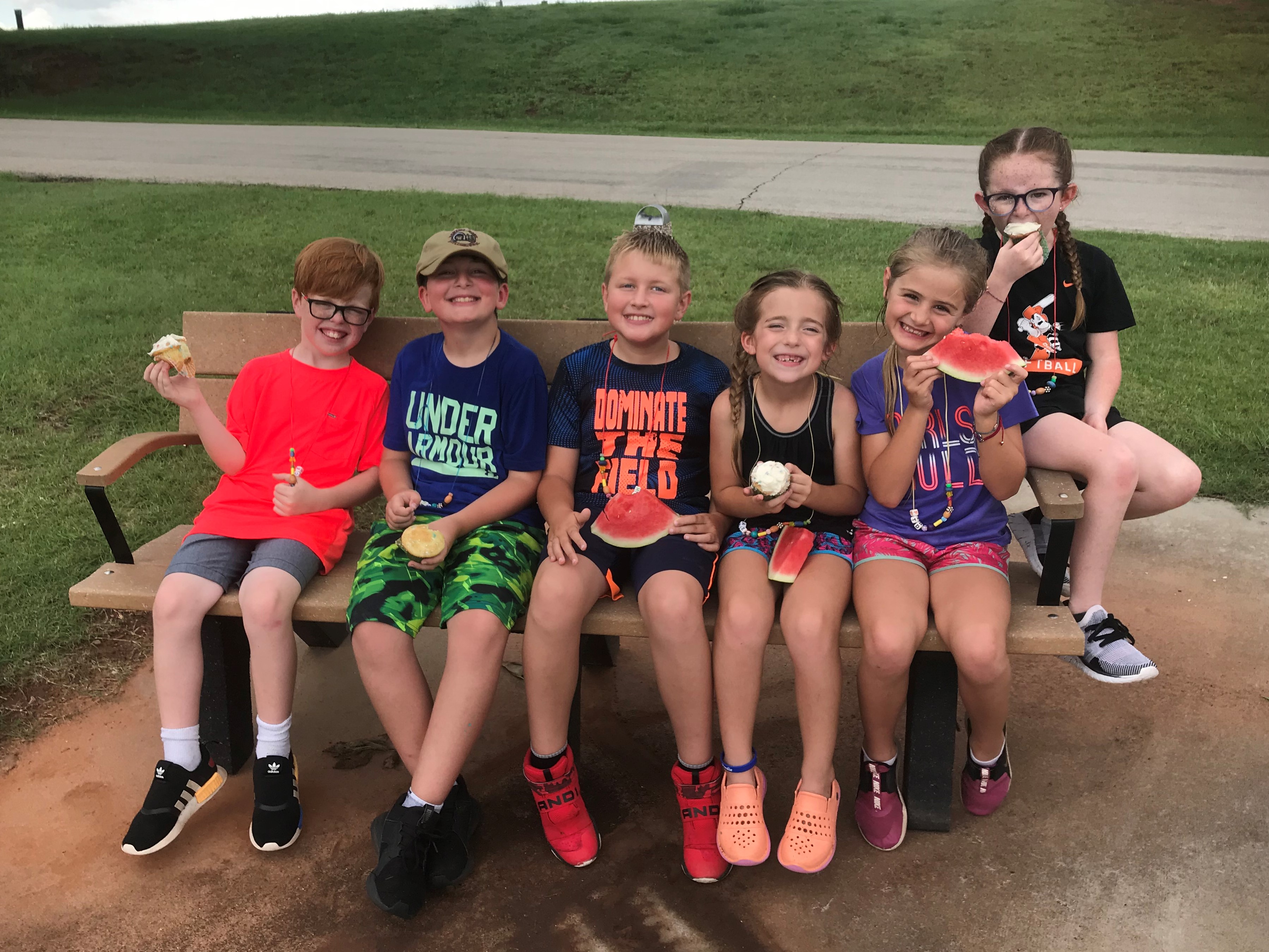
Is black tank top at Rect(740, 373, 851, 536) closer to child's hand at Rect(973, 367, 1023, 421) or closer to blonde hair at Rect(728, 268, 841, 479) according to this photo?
blonde hair at Rect(728, 268, 841, 479)

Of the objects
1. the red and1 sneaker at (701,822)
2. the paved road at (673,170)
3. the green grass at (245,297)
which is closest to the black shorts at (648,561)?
the red and1 sneaker at (701,822)

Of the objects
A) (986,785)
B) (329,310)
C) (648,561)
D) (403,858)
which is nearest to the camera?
(403,858)

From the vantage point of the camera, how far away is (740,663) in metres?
2.91

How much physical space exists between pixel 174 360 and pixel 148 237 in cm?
744

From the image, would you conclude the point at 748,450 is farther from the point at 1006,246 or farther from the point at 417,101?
the point at 417,101

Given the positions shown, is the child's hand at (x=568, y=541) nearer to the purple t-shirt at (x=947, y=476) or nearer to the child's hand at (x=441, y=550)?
the child's hand at (x=441, y=550)

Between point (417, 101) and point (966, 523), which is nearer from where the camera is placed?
point (966, 523)

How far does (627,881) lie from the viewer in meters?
2.94

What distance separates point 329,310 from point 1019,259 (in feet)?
7.17

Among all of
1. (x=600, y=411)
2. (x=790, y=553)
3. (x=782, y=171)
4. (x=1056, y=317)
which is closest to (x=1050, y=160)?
(x=1056, y=317)

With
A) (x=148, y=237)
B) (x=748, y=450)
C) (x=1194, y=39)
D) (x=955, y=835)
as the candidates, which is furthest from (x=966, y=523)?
(x=1194, y=39)

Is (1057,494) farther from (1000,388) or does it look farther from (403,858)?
(403,858)

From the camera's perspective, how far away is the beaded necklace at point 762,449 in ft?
10.6

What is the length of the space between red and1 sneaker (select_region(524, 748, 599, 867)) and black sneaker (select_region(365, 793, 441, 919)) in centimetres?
29
